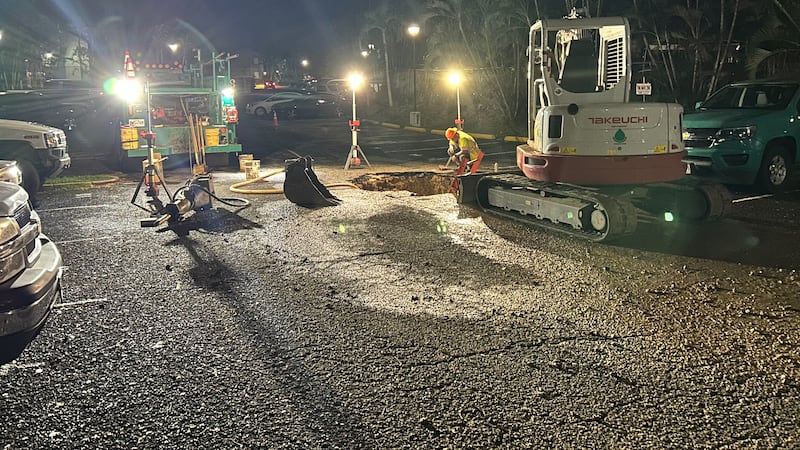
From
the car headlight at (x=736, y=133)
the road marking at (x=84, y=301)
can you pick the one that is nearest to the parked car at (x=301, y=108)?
the car headlight at (x=736, y=133)

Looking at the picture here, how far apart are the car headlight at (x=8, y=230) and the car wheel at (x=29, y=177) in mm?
8779

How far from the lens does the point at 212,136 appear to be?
1825 cm

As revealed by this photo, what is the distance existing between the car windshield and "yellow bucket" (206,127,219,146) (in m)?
11.0

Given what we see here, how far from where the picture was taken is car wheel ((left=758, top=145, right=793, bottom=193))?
42.8 feet

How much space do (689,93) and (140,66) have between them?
54.7ft

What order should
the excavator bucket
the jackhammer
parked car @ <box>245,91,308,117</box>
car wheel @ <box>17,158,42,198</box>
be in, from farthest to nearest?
parked car @ <box>245,91,308,117</box> < car wheel @ <box>17,158,42,198</box> < the excavator bucket < the jackhammer

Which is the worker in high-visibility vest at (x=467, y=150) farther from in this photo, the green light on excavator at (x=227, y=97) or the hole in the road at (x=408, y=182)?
the green light on excavator at (x=227, y=97)

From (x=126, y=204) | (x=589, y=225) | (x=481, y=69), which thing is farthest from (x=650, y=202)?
(x=481, y=69)

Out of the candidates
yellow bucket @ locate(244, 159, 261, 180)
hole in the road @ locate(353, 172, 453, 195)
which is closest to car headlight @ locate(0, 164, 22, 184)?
yellow bucket @ locate(244, 159, 261, 180)

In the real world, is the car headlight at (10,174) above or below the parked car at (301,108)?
below

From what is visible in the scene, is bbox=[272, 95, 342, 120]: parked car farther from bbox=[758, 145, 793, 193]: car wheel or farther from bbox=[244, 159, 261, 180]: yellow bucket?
bbox=[758, 145, 793, 193]: car wheel

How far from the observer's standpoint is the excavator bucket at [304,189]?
12.5 meters

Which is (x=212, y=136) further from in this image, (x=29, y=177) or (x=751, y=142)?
(x=751, y=142)

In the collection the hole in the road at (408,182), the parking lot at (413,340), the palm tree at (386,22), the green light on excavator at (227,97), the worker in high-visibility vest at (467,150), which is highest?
the palm tree at (386,22)
